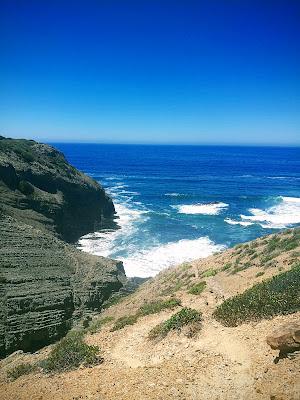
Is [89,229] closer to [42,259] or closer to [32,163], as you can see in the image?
[32,163]

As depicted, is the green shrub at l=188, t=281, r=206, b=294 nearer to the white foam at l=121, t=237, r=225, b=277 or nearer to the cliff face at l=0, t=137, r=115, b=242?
the white foam at l=121, t=237, r=225, b=277

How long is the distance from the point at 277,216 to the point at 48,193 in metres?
40.5

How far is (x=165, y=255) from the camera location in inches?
1797

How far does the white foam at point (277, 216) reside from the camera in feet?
200

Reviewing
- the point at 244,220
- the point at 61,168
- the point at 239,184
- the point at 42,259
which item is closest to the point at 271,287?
the point at 42,259

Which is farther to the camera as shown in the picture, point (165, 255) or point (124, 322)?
point (165, 255)

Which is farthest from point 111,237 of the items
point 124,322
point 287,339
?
point 287,339

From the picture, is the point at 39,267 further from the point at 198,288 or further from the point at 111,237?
the point at 111,237

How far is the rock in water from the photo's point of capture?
1137 centimetres

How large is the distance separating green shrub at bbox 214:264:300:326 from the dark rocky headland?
12057mm

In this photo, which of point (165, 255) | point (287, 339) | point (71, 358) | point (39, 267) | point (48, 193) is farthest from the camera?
point (48, 193)

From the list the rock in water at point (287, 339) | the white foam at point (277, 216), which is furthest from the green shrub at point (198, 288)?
the white foam at point (277, 216)

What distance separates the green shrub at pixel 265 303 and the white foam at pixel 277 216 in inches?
1719

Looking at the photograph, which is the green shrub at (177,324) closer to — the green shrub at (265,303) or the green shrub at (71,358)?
the green shrub at (265,303)
